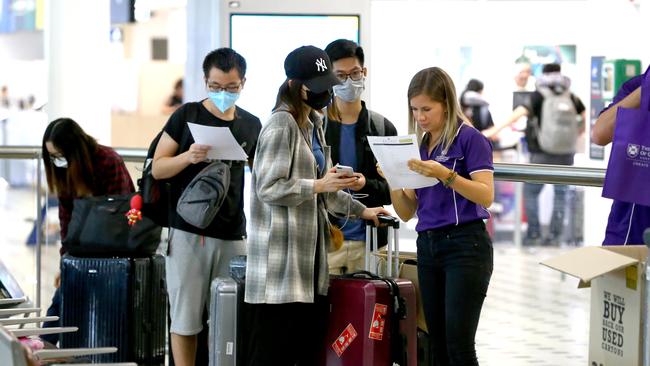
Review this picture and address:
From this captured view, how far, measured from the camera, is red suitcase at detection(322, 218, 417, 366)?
4.68 m

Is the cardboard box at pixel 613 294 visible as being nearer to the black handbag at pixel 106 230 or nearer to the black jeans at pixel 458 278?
the black jeans at pixel 458 278

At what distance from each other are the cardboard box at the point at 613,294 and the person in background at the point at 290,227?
3.31 ft

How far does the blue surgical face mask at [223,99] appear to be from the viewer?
5305mm

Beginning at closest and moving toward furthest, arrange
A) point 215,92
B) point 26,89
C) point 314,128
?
point 314,128, point 215,92, point 26,89

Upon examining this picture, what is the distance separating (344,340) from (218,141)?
1.05 m

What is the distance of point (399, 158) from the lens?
14.7ft

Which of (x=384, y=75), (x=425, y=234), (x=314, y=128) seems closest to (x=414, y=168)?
Answer: (x=425, y=234)

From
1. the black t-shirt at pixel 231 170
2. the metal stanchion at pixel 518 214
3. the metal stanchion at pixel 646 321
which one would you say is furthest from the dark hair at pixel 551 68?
the metal stanchion at pixel 646 321

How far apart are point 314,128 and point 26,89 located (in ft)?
66.2

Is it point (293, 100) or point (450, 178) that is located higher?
point (293, 100)

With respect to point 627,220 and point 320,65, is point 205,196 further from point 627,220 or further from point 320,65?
point 627,220

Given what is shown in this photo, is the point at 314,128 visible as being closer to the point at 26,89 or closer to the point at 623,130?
the point at 623,130

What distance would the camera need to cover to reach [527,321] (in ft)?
30.3

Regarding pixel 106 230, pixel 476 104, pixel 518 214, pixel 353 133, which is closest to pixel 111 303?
pixel 106 230
